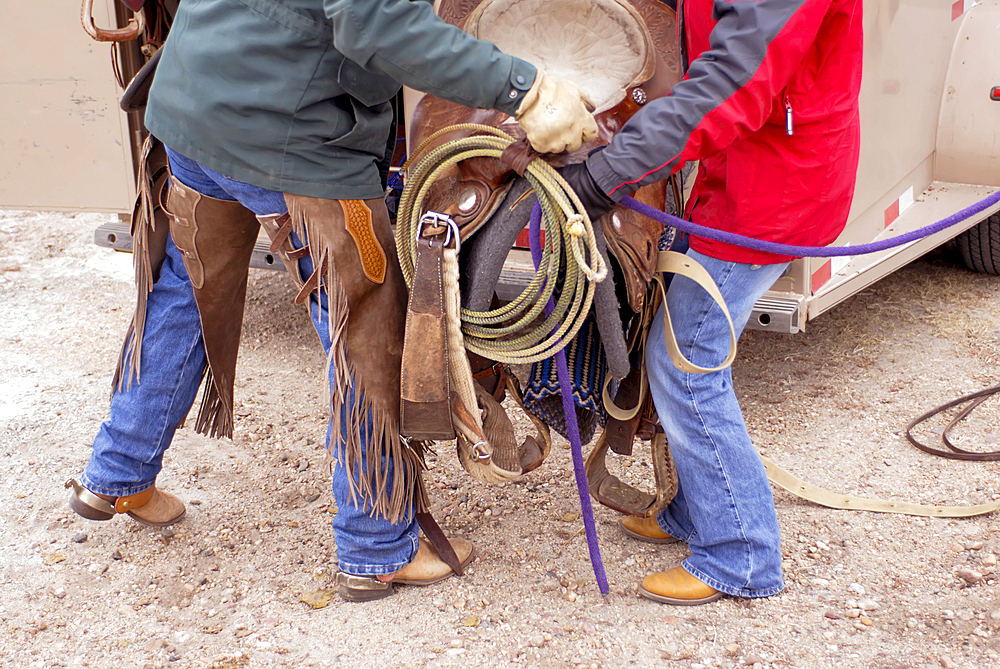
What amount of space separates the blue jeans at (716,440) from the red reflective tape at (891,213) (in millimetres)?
1556

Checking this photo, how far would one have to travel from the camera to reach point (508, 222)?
199 centimetres

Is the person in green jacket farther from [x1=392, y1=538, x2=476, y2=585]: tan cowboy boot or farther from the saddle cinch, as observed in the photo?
the saddle cinch

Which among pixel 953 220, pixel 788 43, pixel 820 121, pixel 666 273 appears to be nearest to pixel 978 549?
pixel 953 220

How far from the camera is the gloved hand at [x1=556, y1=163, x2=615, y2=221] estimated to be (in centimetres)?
189

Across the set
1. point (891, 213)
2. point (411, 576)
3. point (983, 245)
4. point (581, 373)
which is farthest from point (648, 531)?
point (983, 245)

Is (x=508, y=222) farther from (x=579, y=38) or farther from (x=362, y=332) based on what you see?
(x=579, y=38)

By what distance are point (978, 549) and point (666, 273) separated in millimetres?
1178

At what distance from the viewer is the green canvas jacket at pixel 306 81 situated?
1.71 metres

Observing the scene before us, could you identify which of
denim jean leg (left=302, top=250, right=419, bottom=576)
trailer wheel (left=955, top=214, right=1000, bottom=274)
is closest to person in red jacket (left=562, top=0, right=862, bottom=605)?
denim jean leg (left=302, top=250, right=419, bottom=576)

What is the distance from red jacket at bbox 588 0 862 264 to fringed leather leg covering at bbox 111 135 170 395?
1171 millimetres

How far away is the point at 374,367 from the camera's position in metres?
2.10

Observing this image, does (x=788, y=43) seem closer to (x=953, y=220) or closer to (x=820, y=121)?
(x=820, y=121)

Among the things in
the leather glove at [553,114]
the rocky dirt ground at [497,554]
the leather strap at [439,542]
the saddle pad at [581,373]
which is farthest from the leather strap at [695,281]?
the leather strap at [439,542]

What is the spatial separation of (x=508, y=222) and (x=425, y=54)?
0.44 m
